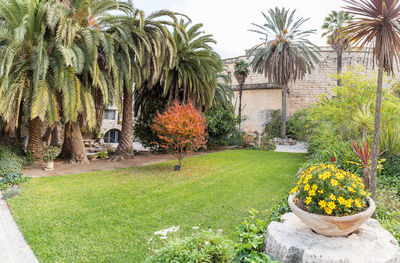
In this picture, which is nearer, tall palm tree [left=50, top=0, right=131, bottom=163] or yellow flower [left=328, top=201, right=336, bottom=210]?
yellow flower [left=328, top=201, right=336, bottom=210]

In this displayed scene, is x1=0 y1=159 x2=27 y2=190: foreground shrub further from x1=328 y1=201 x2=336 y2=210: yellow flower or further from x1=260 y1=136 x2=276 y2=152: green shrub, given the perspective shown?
x1=260 y1=136 x2=276 y2=152: green shrub

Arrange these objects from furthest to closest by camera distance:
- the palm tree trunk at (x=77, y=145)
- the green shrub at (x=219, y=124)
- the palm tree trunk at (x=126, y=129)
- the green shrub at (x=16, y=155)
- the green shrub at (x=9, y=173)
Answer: the green shrub at (x=219, y=124), the palm tree trunk at (x=126, y=129), the palm tree trunk at (x=77, y=145), the green shrub at (x=16, y=155), the green shrub at (x=9, y=173)

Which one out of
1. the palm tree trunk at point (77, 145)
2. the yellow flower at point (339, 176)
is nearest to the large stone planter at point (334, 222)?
the yellow flower at point (339, 176)

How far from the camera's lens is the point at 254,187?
7.63m

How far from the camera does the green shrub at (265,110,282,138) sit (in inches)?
1053

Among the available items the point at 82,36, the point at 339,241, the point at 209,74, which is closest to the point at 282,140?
the point at 209,74

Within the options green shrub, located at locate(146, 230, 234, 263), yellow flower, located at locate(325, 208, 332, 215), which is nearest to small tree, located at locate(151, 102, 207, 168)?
green shrub, located at locate(146, 230, 234, 263)

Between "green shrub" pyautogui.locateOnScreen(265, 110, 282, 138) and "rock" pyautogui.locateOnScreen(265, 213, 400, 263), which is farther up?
"green shrub" pyautogui.locateOnScreen(265, 110, 282, 138)

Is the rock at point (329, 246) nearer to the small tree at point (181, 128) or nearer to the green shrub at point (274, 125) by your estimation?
the small tree at point (181, 128)

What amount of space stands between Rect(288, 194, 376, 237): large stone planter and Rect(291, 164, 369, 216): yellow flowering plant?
0.27 ft

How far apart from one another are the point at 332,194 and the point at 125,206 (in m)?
4.44

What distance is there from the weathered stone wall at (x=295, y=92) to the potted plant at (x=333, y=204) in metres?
26.0

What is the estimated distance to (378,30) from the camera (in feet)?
15.9

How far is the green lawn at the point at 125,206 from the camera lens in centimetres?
383
